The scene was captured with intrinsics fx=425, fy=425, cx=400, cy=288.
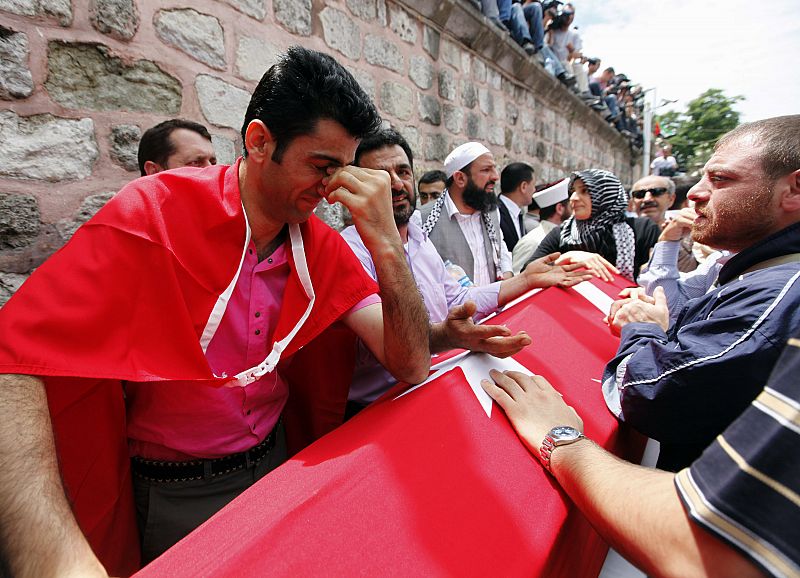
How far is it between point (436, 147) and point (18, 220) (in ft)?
12.9

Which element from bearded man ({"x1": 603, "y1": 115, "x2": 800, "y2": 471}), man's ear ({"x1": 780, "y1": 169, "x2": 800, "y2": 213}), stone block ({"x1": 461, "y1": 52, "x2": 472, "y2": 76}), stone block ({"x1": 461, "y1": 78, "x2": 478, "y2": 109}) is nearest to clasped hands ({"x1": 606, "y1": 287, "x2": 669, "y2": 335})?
bearded man ({"x1": 603, "y1": 115, "x2": 800, "y2": 471})

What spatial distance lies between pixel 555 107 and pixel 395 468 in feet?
29.5

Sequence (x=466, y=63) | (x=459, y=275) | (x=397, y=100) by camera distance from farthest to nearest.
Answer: (x=466, y=63) → (x=397, y=100) → (x=459, y=275)

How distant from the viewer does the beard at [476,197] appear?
12.0 feet

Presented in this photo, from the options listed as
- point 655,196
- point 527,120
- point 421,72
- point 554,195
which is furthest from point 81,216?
point 527,120

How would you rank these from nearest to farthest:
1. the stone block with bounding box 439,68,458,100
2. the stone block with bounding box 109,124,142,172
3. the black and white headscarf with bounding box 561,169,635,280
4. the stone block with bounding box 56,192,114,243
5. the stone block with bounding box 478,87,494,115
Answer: the stone block with bounding box 56,192,114,243 → the stone block with bounding box 109,124,142,172 → the black and white headscarf with bounding box 561,169,635,280 → the stone block with bounding box 439,68,458,100 → the stone block with bounding box 478,87,494,115

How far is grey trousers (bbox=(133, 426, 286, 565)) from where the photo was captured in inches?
55.1

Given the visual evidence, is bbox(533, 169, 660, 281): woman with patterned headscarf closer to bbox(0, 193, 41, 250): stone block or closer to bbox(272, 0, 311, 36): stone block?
bbox(272, 0, 311, 36): stone block

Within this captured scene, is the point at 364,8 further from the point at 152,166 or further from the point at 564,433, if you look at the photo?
the point at 564,433

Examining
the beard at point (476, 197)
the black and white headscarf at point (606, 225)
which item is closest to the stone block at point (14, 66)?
the beard at point (476, 197)

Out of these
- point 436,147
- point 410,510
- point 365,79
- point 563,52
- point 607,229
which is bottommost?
point 410,510

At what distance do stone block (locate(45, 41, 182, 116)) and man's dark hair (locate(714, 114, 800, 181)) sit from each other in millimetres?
2616

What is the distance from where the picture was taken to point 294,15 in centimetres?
301

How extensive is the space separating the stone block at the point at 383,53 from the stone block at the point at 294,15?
0.72 meters
